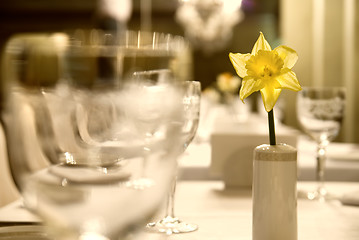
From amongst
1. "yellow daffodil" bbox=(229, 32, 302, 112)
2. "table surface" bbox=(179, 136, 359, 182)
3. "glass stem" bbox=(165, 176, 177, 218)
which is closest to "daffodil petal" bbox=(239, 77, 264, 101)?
"yellow daffodil" bbox=(229, 32, 302, 112)

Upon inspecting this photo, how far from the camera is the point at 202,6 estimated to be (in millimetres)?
4969

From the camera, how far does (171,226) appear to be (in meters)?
0.65

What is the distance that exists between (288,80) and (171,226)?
0.77ft

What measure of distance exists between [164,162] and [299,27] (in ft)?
14.7

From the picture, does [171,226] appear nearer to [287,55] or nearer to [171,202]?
[171,202]

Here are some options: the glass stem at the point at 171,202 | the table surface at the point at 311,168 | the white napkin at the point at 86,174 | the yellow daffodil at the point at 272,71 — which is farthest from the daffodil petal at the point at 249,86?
the table surface at the point at 311,168

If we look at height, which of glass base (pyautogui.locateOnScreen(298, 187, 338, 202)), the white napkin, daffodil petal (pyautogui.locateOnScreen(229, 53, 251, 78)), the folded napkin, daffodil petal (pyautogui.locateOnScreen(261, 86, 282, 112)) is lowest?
Answer: glass base (pyautogui.locateOnScreen(298, 187, 338, 202))

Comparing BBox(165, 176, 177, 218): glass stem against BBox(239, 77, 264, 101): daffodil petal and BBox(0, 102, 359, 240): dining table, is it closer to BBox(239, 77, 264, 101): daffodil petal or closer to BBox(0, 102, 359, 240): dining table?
BBox(0, 102, 359, 240): dining table

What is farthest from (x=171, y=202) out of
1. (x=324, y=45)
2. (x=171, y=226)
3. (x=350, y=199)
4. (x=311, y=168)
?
(x=324, y=45)

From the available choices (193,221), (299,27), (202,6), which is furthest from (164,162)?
(202,6)

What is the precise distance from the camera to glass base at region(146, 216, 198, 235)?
64cm

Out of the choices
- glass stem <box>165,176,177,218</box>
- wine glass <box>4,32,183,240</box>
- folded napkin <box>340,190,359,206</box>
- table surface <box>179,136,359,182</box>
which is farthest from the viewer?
table surface <box>179,136,359,182</box>

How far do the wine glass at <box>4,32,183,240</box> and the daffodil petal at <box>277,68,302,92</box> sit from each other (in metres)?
0.25

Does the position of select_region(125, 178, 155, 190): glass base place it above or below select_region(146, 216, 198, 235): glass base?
above
